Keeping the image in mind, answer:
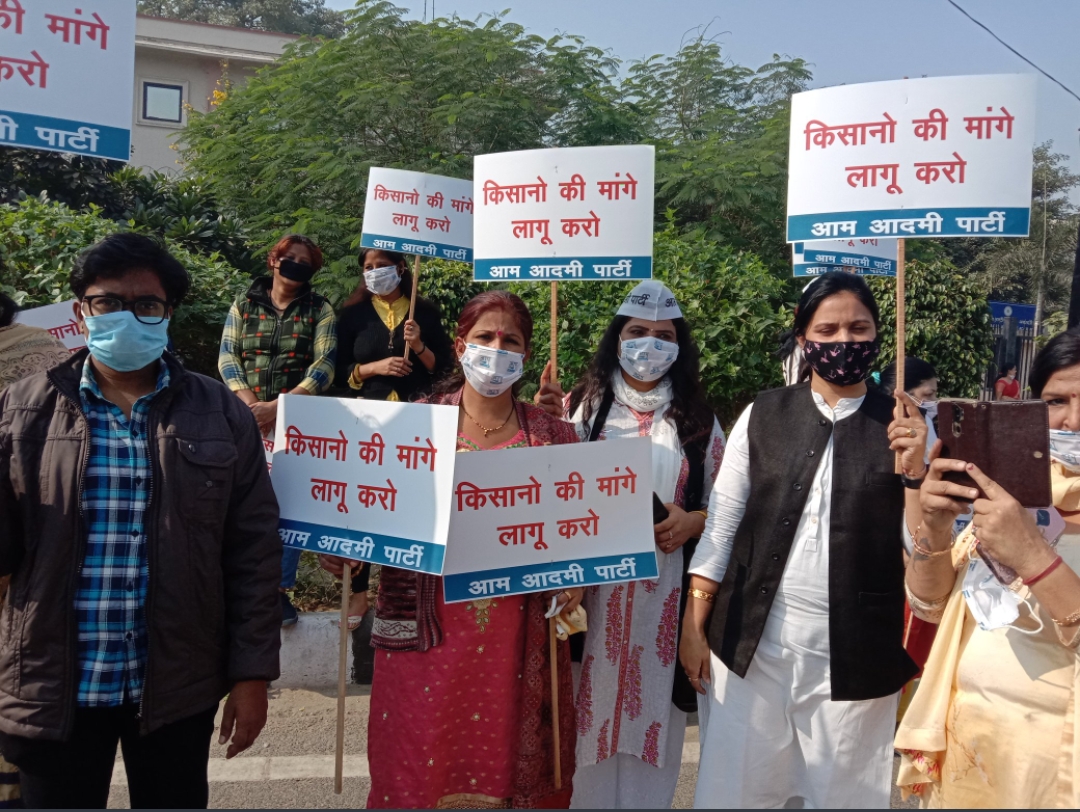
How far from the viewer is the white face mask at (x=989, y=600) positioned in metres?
2.26

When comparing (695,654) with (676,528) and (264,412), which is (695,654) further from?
(264,412)

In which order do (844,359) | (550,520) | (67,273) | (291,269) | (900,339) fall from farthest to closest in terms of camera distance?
(67,273) < (291,269) < (550,520) < (844,359) < (900,339)

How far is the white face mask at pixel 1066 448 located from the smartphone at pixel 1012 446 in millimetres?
237

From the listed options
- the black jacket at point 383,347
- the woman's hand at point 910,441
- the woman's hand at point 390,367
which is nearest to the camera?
the woman's hand at point 910,441

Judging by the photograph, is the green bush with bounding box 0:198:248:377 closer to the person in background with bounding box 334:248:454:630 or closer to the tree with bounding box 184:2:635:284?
the person in background with bounding box 334:248:454:630

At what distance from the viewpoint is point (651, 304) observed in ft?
11.6

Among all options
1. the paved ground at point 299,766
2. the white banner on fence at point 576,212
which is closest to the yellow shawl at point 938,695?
the paved ground at point 299,766

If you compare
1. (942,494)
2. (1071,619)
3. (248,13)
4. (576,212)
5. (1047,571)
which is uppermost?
(248,13)

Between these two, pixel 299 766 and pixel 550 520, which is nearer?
pixel 550 520

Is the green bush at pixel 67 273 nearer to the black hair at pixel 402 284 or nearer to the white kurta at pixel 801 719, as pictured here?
the black hair at pixel 402 284

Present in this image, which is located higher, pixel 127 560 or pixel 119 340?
pixel 119 340

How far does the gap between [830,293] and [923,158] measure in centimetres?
59

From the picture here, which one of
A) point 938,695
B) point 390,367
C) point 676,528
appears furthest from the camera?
point 390,367

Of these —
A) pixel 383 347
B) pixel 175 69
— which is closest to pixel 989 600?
pixel 383 347
